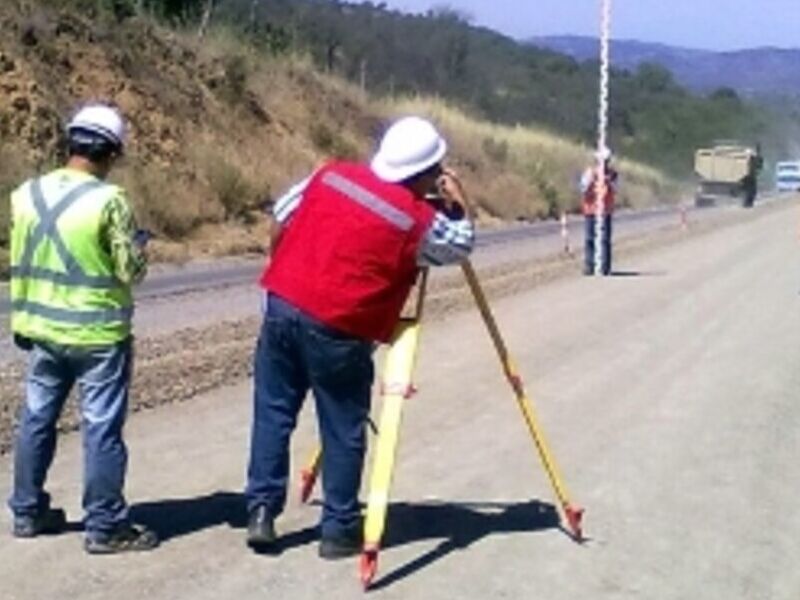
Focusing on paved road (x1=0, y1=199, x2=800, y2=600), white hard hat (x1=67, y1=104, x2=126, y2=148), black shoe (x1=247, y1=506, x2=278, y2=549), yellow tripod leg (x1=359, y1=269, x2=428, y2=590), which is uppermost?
white hard hat (x1=67, y1=104, x2=126, y2=148)

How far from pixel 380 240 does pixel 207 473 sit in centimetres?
270

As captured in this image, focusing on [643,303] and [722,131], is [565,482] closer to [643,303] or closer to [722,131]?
[643,303]

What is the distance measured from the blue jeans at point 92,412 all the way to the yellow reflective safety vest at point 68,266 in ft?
0.26

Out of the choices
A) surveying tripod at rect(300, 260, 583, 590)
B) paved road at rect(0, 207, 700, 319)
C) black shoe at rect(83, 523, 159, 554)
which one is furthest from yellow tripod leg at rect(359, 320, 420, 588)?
paved road at rect(0, 207, 700, 319)

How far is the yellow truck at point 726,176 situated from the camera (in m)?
81.1

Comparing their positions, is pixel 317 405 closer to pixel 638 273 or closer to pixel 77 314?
pixel 77 314

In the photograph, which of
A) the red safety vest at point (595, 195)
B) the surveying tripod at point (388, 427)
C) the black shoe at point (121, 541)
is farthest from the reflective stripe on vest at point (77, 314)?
the red safety vest at point (595, 195)

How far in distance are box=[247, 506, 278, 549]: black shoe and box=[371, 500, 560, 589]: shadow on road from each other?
61 cm

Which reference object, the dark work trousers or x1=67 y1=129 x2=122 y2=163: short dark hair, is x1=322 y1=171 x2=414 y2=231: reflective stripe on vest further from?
the dark work trousers

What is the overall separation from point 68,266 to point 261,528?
138 centimetres

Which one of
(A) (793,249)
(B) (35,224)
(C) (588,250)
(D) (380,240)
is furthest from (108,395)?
(A) (793,249)

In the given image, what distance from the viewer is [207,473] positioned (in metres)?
10.0

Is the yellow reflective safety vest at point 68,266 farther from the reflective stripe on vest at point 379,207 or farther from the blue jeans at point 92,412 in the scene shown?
the reflective stripe on vest at point 379,207

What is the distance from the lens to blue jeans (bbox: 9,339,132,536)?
800 cm
